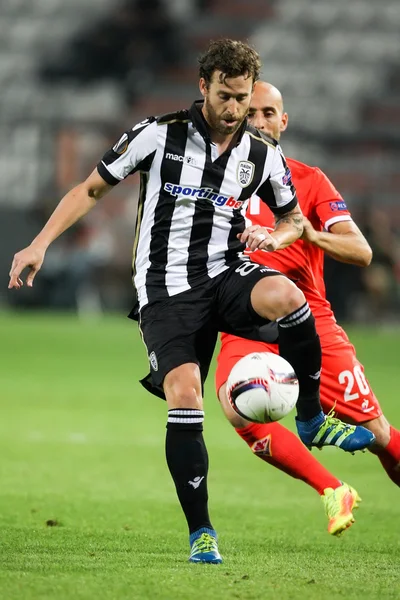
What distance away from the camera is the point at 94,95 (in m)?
23.1

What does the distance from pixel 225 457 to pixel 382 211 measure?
13.1 metres

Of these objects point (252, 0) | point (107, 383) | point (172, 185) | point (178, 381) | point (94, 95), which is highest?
point (252, 0)

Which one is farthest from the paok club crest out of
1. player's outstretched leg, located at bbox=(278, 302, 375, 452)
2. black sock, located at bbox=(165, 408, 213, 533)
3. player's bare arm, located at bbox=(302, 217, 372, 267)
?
black sock, located at bbox=(165, 408, 213, 533)

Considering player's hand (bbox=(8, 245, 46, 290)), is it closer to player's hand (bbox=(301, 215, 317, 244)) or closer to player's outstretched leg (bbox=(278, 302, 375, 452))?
player's outstretched leg (bbox=(278, 302, 375, 452))

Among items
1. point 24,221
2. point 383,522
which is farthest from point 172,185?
point 24,221

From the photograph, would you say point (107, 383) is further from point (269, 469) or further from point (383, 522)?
point (383, 522)

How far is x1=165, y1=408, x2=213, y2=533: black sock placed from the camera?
473 centimetres

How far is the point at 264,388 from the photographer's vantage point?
476 cm

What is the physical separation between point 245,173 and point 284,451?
4.72 feet

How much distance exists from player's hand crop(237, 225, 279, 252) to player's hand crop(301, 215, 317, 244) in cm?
57

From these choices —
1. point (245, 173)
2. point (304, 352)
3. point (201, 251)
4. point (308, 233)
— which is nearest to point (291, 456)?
→ point (304, 352)

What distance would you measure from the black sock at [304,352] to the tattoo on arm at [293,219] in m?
0.49

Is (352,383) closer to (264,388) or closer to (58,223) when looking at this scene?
(264,388)

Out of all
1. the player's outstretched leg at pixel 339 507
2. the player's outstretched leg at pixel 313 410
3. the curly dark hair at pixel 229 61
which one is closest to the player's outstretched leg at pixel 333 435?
the player's outstretched leg at pixel 313 410
